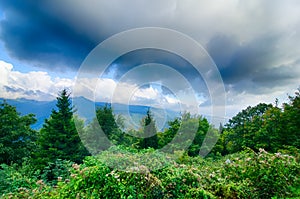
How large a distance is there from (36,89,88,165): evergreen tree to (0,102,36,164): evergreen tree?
1.63 meters

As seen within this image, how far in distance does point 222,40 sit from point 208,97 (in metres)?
4.02

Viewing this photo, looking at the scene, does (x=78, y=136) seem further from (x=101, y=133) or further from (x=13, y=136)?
(x=13, y=136)

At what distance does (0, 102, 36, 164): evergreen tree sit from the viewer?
42.9ft

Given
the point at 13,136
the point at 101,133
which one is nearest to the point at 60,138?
the point at 13,136

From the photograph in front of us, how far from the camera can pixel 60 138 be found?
1291 centimetres

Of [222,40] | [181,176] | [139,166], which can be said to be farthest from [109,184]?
[222,40]

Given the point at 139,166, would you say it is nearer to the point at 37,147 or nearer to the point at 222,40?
the point at 222,40

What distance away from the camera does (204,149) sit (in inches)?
516

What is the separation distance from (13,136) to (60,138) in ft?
12.2

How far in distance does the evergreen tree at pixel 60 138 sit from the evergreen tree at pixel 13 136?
5.36 feet

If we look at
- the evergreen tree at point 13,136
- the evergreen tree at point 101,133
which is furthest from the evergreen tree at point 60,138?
the evergreen tree at point 101,133

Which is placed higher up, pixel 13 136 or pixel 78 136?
pixel 78 136

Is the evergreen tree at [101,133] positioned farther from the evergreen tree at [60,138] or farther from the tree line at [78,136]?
the evergreen tree at [60,138]

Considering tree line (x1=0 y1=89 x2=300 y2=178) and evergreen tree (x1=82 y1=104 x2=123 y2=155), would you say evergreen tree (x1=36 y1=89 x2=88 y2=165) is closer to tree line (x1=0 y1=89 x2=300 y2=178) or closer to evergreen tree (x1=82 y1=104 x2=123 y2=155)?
tree line (x1=0 y1=89 x2=300 y2=178)
